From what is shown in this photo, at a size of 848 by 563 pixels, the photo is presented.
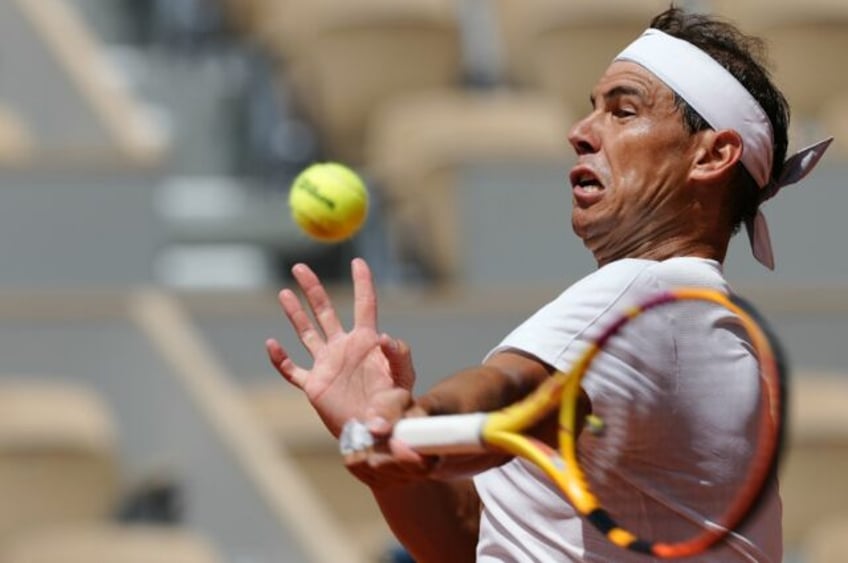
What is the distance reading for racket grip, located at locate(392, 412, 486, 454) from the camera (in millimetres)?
2588

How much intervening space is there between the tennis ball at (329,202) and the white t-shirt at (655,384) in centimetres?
79

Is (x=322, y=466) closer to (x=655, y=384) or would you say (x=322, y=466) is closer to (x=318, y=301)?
(x=318, y=301)

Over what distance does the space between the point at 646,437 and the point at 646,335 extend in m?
0.12

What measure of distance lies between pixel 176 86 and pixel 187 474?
2070mm

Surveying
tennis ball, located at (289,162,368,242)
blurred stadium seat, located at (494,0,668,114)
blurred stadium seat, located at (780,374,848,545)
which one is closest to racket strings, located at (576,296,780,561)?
tennis ball, located at (289,162,368,242)

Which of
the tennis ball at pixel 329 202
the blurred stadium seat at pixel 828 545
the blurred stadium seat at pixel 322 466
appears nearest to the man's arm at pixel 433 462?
the tennis ball at pixel 329 202

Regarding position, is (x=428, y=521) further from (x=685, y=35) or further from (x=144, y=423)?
(x=144, y=423)

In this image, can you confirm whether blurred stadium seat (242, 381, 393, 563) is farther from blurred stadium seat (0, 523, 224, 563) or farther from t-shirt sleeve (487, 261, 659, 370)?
t-shirt sleeve (487, 261, 659, 370)

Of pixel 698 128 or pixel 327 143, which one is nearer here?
pixel 698 128

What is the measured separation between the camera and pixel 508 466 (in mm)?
2930

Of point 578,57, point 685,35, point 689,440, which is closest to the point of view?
point 689,440

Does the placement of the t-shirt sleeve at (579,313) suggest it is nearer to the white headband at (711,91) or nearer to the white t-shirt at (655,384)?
the white t-shirt at (655,384)

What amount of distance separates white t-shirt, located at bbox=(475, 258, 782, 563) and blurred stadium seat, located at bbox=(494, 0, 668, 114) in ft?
19.1

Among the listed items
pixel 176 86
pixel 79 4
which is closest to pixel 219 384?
pixel 176 86
